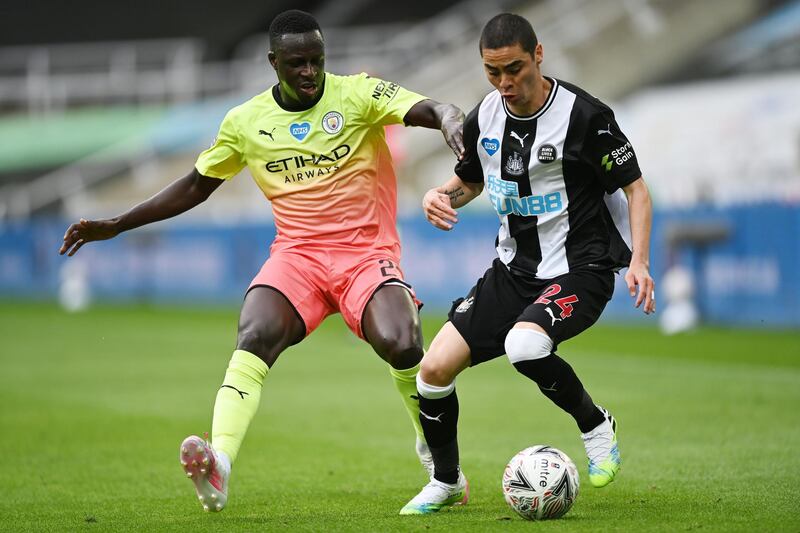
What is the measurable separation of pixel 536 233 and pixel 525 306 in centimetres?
39

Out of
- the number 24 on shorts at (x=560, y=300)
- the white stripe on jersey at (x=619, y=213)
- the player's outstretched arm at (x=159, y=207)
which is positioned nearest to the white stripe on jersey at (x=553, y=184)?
the number 24 on shorts at (x=560, y=300)

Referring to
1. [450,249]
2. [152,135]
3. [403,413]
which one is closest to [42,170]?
[152,135]

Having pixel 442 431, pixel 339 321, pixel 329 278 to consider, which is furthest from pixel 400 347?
pixel 339 321

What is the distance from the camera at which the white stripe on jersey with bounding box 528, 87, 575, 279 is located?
655 cm

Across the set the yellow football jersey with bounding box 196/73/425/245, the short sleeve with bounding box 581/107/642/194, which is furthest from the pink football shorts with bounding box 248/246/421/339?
the short sleeve with bounding box 581/107/642/194

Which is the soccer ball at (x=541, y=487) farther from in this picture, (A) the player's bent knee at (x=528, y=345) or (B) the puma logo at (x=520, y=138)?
(B) the puma logo at (x=520, y=138)

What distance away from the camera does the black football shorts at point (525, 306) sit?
6402 millimetres

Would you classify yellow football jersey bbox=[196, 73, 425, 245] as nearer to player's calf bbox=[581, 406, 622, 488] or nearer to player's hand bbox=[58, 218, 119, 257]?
player's hand bbox=[58, 218, 119, 257]

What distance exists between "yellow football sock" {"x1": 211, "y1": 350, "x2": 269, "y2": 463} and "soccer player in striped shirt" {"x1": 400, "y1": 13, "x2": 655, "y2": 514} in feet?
2.91

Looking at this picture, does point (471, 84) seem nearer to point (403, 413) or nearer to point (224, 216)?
point (224, 216)

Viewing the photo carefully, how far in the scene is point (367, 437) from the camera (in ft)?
33.3

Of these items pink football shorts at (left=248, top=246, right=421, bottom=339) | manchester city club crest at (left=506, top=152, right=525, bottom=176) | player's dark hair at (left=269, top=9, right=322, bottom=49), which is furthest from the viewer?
pink football shorts at (left=248, top=246, right=421, bottom=339)

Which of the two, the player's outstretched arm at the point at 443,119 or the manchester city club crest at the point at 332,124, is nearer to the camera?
the player's outstretched arm at the point at 443,119

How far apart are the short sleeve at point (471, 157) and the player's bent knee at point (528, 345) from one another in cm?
103
